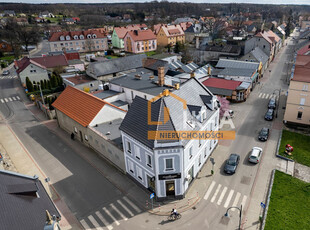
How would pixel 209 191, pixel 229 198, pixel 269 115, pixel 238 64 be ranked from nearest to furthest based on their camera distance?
pixel 229 198 → pixel 209 191 → pixel 269 115 → pixel 238 64

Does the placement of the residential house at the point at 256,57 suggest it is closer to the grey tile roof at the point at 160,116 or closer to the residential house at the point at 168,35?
the residential house at the point at 168,35

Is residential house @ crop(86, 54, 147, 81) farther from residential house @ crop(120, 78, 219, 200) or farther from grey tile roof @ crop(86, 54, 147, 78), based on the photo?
residential house @ crop(120, 78, 219, 200)

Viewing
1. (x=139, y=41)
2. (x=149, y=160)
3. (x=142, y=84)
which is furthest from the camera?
(x=139, y=41)

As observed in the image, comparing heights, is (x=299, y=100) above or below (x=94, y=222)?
above

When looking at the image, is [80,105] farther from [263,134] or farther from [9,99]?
[9,99]

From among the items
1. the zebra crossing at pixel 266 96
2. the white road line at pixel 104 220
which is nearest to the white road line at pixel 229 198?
the white road line at pixel 104 220

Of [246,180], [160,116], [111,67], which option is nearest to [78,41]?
[111,67]

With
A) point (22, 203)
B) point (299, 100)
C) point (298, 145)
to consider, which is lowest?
point (298, 145)

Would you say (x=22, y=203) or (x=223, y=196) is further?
(x=223, y=196)
